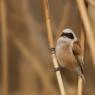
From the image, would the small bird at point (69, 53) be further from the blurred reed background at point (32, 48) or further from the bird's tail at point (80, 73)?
the blurred reed background at point (32, 48)

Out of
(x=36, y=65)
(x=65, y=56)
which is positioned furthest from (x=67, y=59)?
(x=36, y=65)

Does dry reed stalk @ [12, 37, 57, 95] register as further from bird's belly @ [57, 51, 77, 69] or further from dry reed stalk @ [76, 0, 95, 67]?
dry reed stalk @ [76, 0, 95, 67]

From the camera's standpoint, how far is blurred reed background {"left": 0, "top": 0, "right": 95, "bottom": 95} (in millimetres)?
1361

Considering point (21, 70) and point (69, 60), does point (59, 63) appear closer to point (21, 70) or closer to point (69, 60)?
point (69, 60)

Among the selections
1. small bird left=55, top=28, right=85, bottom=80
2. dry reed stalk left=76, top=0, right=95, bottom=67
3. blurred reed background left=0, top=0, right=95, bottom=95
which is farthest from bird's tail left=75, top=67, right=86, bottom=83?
blurred reed background left=0, top=0, right=95, bottom=95

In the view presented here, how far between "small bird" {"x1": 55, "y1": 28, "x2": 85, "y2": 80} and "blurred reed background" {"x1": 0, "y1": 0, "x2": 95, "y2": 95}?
1.11ft

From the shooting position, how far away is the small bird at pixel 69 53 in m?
0.97

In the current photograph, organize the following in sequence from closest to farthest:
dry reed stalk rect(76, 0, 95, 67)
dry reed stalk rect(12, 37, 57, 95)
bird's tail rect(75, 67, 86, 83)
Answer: dry reed stalk rect(76, 0, 95, 67), bird's tail rect(75, 67, 86, 83), dry reed stalk rect(12, 37, 57, 95)

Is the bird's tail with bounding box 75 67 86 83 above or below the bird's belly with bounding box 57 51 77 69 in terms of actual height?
below

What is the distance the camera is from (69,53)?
0.99 meters

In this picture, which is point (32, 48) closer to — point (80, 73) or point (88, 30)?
point (80, 73)

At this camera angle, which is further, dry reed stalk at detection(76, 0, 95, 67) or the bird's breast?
the bird's breast

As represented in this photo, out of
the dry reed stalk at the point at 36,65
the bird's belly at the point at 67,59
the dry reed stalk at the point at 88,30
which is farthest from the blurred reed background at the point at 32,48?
the dry reed stalk at the point at 88,30

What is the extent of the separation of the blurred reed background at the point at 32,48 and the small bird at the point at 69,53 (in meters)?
0.34
